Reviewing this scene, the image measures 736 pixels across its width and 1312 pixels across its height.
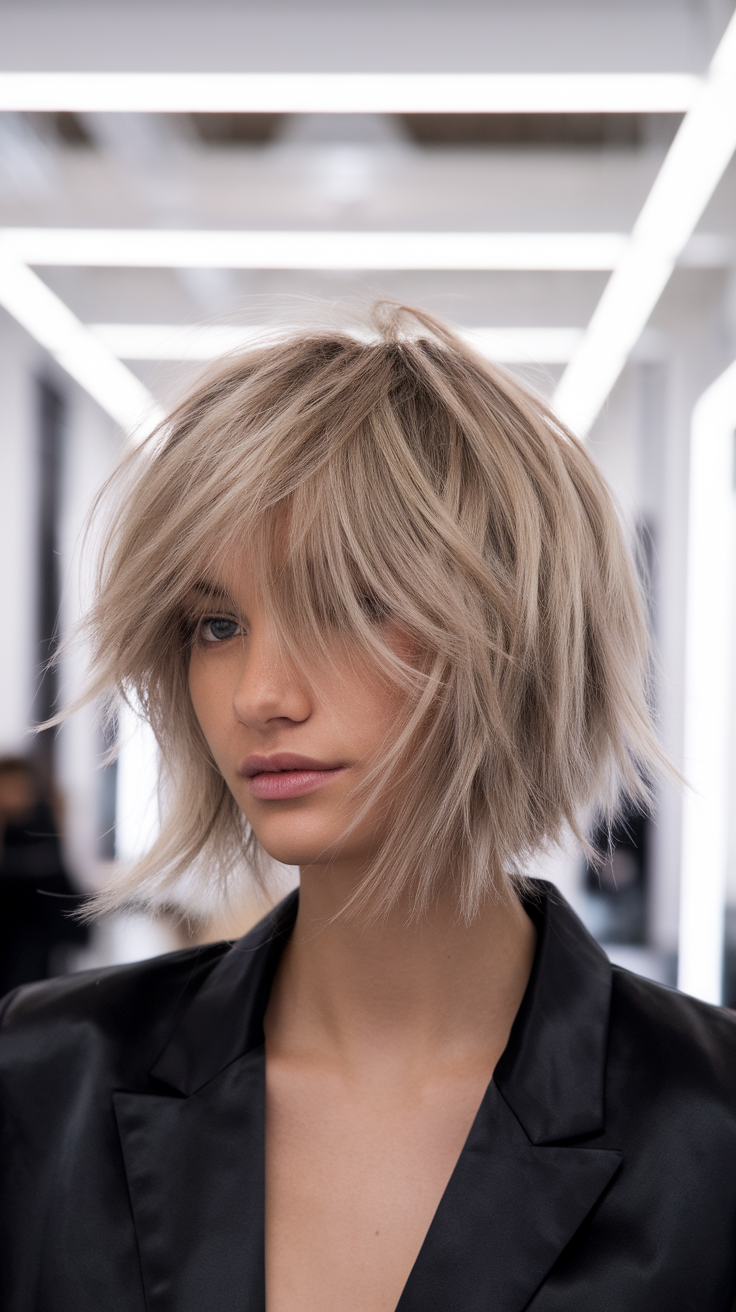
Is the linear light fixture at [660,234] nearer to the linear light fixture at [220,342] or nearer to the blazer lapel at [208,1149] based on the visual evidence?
the linear light fixture at [220,342]

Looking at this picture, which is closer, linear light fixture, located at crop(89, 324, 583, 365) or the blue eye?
the blue eye

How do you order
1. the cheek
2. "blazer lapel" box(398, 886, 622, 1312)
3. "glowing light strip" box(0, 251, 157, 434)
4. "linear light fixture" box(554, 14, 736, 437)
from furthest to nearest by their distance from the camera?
1. "glowing light strip" box(0, 251, 157, 434)
2. "linear light fixture" box(554, 14, 736, 437)
3. the cheek
4. "blazer lapel" box(398, 886, 622, 1312)

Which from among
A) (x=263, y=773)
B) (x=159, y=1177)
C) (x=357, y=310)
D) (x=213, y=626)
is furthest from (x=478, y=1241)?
(x=357, y=310)

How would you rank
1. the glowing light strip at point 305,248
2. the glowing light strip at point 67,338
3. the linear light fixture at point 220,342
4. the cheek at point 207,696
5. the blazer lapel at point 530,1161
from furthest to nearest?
the linear light fixture at point 220,342, the glowing light strip at point 67,338, the glowing light strip at point 305,248, the cheek at point 207,696, the blazer lapel at point 530,1161

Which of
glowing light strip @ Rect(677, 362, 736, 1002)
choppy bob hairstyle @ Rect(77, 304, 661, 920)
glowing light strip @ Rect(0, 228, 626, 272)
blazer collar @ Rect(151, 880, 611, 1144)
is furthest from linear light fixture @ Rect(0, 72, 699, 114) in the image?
blazer collar @ Rect(151, 880, 611, 1144)

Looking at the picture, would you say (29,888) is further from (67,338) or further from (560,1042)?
(560,1042)

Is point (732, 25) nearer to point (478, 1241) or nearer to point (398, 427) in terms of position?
point (398, 427)

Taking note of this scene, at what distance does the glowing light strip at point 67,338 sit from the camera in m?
3.74

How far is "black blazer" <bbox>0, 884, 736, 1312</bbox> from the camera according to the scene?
87 centimetres

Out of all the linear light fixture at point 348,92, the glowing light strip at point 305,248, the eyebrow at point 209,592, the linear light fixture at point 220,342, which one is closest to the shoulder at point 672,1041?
the eyebrow at point 209,592

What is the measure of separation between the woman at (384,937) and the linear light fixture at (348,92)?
200cm

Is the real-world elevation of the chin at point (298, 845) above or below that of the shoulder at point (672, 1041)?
above

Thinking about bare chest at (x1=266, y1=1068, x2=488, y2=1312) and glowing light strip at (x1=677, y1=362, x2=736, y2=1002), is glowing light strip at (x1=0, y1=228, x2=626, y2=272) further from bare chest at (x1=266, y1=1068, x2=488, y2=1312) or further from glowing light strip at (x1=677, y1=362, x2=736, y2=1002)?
bare chest at (x1=266, y1=1068, x2=488, y2=1312)

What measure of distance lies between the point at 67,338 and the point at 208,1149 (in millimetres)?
3922
